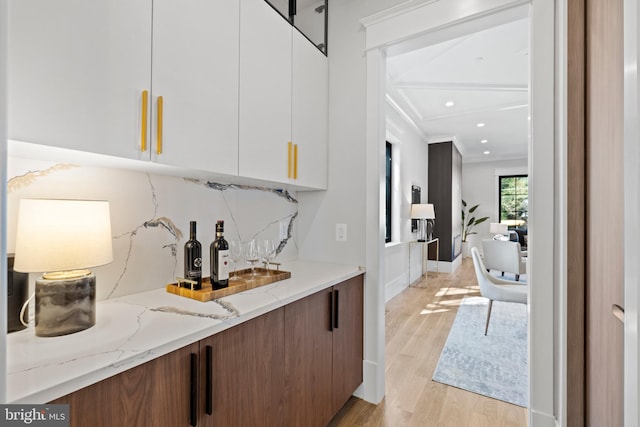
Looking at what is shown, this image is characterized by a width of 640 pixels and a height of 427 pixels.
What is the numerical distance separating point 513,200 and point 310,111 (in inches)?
332

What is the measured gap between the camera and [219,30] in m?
1.32

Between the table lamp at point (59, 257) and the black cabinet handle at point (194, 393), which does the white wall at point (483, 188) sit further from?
the table lamp at point (59, 257)

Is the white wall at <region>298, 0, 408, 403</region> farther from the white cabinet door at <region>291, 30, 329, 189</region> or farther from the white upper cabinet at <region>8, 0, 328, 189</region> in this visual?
the white upper cabinet at <region>8, 0, 328, 189</region>

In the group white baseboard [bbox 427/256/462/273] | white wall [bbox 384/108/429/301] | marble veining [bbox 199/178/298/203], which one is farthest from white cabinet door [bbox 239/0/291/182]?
white baseboard [bbox 427/256/462/273]

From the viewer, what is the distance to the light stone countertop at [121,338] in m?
0.64

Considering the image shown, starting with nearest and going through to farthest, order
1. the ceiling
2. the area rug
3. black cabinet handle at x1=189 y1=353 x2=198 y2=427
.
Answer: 1. black cabinet handle at x1=189 y1=353 x2=198 y2=427
2. the area rug
3. the ceiling

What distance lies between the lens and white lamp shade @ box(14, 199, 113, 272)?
844 millimetres

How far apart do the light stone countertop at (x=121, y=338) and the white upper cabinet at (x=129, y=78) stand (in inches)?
21.4

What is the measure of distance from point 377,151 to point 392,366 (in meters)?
1.68

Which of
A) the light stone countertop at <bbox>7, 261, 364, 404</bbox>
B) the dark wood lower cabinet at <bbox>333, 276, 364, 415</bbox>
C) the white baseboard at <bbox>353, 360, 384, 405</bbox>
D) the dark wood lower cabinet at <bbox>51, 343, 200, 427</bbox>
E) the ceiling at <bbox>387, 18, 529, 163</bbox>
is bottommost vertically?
the white baseboard at <bbox>353, 360, 384, 405</bbox>

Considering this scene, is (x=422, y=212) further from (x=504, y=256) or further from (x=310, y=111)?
(x=310, y=111)

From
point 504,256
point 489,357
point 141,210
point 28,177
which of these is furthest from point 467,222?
point 28,177

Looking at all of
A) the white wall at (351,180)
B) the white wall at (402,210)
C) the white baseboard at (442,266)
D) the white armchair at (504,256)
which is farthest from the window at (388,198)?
the white wall at (351,180)

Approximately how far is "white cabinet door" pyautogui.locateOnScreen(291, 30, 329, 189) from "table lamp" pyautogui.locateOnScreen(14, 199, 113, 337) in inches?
43.6
